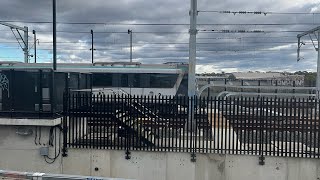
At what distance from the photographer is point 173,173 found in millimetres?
10812

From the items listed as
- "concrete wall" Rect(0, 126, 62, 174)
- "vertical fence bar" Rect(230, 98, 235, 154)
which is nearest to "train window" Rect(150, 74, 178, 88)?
"vertical fence bar" Rect(230, 98, 235, 154)

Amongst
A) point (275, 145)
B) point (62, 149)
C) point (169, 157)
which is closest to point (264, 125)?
point (275, 145)

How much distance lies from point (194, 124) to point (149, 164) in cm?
184

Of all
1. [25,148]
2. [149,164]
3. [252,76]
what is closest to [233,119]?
[149,164]

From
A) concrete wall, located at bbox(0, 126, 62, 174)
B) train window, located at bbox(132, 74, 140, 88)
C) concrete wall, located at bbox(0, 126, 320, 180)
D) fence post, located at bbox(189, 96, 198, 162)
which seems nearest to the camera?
concrete wall, located at bbox(0, 126, 320, 180)

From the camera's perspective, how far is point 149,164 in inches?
432

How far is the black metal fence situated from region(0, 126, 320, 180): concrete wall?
0.74ft

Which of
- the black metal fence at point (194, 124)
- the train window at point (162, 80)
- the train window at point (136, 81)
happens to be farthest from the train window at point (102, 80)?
the black metal fence at point (194, 124)

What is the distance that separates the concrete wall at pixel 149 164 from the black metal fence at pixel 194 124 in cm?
22

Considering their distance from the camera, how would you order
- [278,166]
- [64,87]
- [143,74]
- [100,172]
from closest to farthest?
1. [278,166]
2. [100,172]
3. [64,87]
4. [143,74]

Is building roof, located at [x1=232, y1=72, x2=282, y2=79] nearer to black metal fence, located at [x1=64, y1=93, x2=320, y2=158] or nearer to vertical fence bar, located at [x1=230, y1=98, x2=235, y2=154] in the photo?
black metal fence, located at [x1=64, y1=93, x2=320, y2=158]

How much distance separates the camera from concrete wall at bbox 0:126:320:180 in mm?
10430

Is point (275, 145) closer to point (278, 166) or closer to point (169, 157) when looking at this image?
point (278, 166)

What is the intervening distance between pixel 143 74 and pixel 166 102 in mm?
9992
